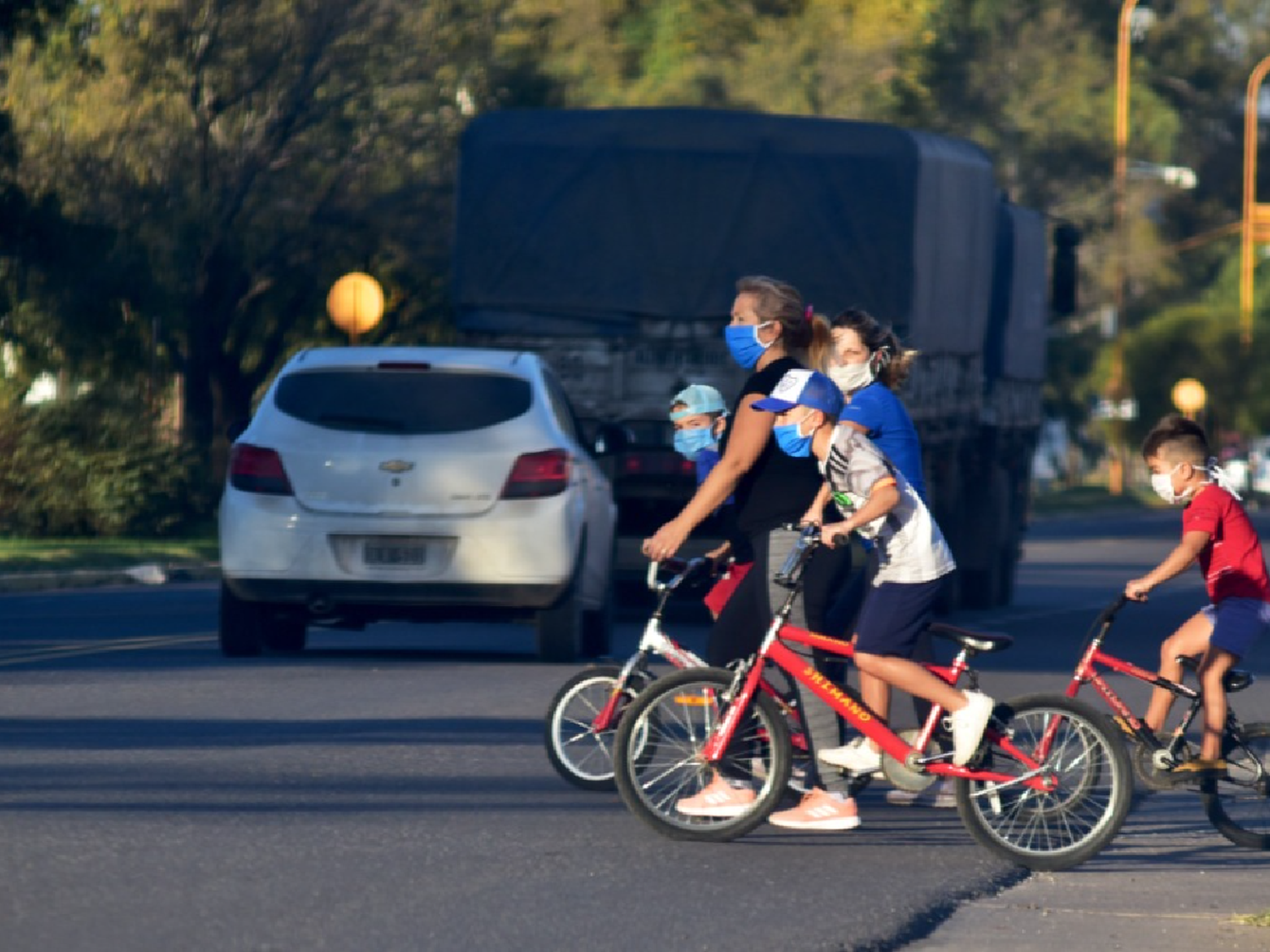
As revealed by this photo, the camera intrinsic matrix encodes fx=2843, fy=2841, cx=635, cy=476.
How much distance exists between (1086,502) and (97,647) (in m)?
41.7

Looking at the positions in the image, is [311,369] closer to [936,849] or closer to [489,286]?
[489,286]

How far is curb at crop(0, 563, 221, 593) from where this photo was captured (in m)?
22.0

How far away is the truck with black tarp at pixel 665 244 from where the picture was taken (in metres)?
19.0

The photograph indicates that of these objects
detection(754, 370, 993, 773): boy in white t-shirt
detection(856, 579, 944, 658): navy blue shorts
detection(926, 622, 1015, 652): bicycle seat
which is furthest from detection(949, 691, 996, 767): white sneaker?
detection(856, 579, 944, 658): navy blue shorts

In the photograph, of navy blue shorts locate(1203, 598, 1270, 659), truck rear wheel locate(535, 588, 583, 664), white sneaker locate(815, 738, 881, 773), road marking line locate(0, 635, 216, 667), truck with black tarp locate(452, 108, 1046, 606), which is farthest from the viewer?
truck with black tarp locate(452, 108, 1046, 606)

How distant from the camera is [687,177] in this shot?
19.8 metres

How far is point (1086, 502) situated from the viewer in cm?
5572

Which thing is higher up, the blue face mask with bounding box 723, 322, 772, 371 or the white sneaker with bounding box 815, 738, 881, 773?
the blue face mask with bounding box 723, 322, 772, 371

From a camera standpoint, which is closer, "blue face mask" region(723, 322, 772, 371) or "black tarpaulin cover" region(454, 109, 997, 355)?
"blue face mask" region(723, 322, 772, 371)

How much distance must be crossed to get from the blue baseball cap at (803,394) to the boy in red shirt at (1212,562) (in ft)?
3.67

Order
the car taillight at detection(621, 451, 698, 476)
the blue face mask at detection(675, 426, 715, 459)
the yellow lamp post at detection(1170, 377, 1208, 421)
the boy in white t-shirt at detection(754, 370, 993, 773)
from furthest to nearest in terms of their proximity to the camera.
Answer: the yellow lamp post at detection(1170, 377, 1208, 421)
the car taillight at detection(621, 451, 698, 476)
the blue face mask at detection(675, 426, 715, 459)
the boy in white t-shirt at detection(754, 370, 993, 773)

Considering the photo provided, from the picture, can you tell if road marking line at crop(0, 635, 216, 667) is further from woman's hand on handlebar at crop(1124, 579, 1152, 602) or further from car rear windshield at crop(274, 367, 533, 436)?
woman's hand on handlebar at crop(1124, 579, 1152, 602)

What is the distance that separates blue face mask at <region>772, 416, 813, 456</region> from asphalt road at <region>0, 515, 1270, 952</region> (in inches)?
49.3

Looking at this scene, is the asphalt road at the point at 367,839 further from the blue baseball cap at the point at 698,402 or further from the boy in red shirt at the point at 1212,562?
the blue baseball cap at the point at 698,402
